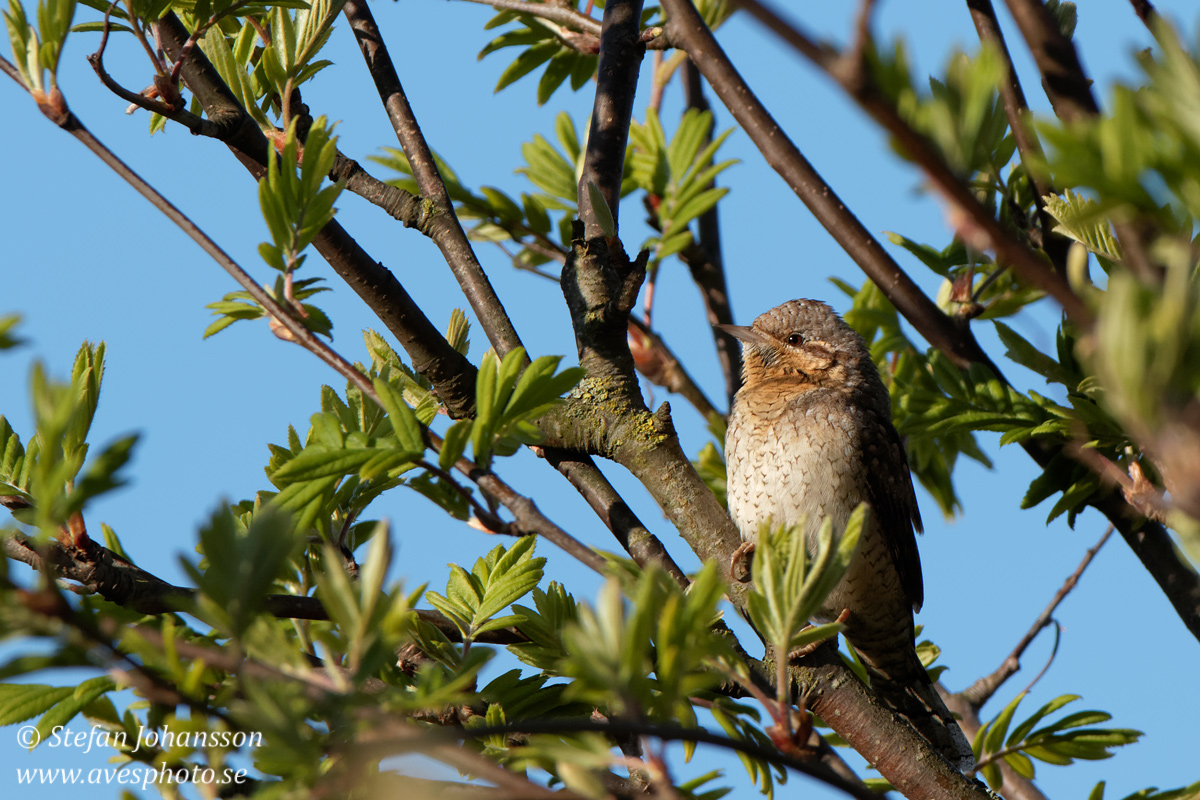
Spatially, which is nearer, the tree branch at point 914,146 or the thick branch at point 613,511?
the tree branch at point 914,146

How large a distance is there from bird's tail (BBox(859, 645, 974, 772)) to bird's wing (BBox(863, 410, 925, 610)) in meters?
0.31

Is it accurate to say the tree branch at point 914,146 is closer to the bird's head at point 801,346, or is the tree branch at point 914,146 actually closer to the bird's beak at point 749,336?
the bird's head at point 801,346

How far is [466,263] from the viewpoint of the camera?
268 centimetres

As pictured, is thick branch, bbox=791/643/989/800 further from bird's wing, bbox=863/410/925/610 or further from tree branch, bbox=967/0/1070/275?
bird's wing, bbox=863/410/925/610

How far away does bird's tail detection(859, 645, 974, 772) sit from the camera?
3.42 metres

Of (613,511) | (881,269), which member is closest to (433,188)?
(613,511)

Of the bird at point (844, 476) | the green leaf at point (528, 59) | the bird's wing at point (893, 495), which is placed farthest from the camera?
the bird's wing at point (893, 495)

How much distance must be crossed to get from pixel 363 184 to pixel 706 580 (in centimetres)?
196

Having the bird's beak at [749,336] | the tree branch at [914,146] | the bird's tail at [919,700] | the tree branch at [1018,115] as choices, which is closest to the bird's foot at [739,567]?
the tree branch at [1018,115]

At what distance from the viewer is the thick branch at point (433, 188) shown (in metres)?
2.60

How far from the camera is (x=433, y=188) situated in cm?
274

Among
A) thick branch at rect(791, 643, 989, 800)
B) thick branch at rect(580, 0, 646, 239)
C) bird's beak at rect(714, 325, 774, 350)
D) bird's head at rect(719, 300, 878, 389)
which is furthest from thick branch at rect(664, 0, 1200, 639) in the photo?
bird's beak at rect(714, 325, 774, 350)

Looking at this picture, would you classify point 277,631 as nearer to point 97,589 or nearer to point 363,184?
point 97,589

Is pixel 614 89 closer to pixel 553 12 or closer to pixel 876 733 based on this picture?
pixel 553 12
